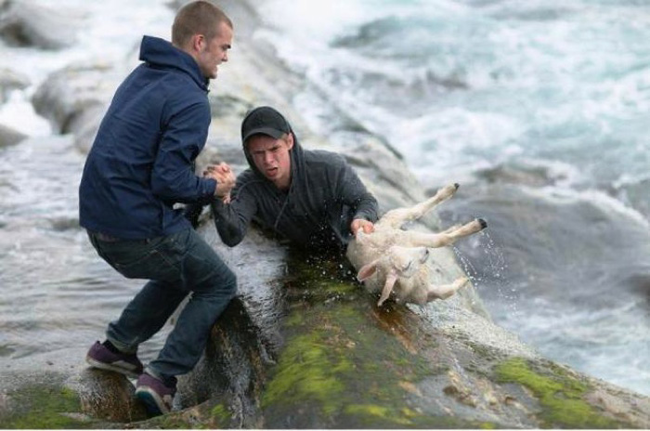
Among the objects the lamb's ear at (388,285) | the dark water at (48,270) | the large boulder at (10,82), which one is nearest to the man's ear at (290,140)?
the lamb's ear at (388,285)

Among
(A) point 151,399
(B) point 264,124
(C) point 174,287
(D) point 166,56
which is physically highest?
(D) point 166,56

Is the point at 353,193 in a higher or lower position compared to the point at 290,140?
lower

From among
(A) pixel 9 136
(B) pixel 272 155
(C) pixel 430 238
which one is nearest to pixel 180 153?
(B) pixel 272 155

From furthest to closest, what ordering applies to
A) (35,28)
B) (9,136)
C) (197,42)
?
1. (35,28)
2. (9,136)
3. (197,42)

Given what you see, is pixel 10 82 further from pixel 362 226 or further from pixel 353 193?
pixel 362 226

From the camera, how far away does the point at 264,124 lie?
18.3ft

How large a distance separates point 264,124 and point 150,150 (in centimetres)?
84

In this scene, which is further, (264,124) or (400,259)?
(264,124)

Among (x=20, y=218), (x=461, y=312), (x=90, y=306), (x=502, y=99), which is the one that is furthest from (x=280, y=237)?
(x=502, y=99)

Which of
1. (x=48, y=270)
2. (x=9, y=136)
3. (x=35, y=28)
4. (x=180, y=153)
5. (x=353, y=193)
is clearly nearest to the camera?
(x=180, y=153)

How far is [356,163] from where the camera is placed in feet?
31.1

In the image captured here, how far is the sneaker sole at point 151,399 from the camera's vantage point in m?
5.32

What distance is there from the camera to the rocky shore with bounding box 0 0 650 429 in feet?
13.8

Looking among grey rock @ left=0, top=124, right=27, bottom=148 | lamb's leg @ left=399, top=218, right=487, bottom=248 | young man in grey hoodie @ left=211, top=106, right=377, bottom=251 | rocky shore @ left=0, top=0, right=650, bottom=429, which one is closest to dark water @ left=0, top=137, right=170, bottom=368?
grey rock @ left=0, top=124, right=27, bottom=148
